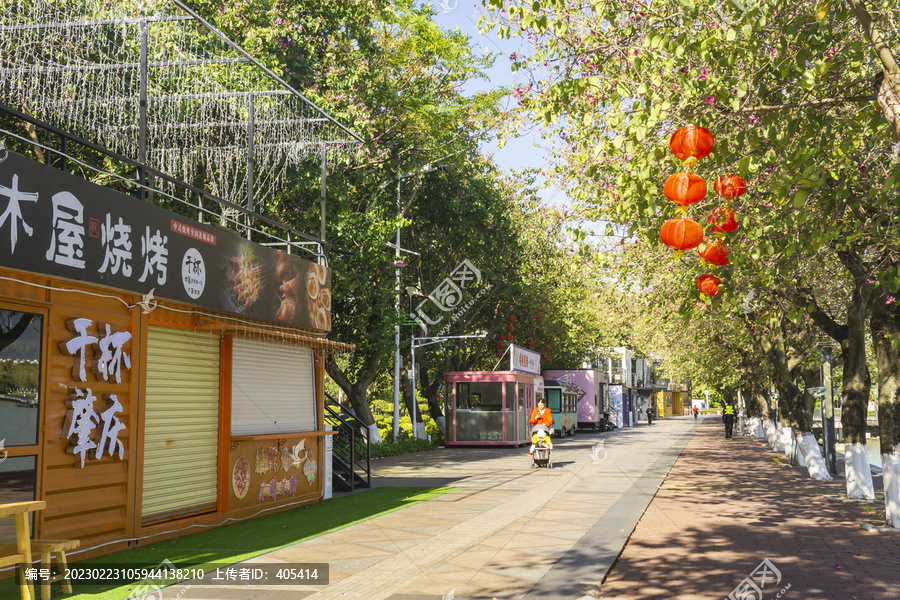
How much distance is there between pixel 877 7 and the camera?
9.01 m

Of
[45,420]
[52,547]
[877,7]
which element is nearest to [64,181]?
[45,420]

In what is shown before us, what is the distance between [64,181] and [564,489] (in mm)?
11284

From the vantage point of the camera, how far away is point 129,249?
917 centimetres

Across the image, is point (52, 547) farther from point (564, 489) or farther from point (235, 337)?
point (564, 489)

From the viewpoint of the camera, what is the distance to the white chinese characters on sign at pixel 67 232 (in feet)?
26.1

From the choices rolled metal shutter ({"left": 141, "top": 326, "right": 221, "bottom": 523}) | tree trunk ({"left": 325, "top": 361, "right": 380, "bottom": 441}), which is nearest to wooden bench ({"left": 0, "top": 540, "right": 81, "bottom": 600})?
rolled metal shutter ({"left": 141, "top": 326, "right": 221, "bottom": 523})

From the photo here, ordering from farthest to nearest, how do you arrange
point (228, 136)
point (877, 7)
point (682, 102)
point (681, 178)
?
point (228, 136) < point (877, 7) < point (682, 102) < point (681, 178)

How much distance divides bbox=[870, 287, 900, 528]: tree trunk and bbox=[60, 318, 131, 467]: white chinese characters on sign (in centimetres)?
1019

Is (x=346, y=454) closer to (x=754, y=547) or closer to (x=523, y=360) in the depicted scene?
(x=754, y=547)

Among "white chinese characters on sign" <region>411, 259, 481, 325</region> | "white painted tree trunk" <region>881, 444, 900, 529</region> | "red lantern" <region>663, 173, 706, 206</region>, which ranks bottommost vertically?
"white painted tree trunk" <region>881, 444, 900, 529</region>

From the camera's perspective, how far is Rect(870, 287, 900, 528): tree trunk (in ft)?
35.8

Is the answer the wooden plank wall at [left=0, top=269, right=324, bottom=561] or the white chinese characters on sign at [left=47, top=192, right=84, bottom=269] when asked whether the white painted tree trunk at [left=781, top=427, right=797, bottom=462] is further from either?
the white chinese characters on sign at [left=47, top=192, right=84, bottom=269]
